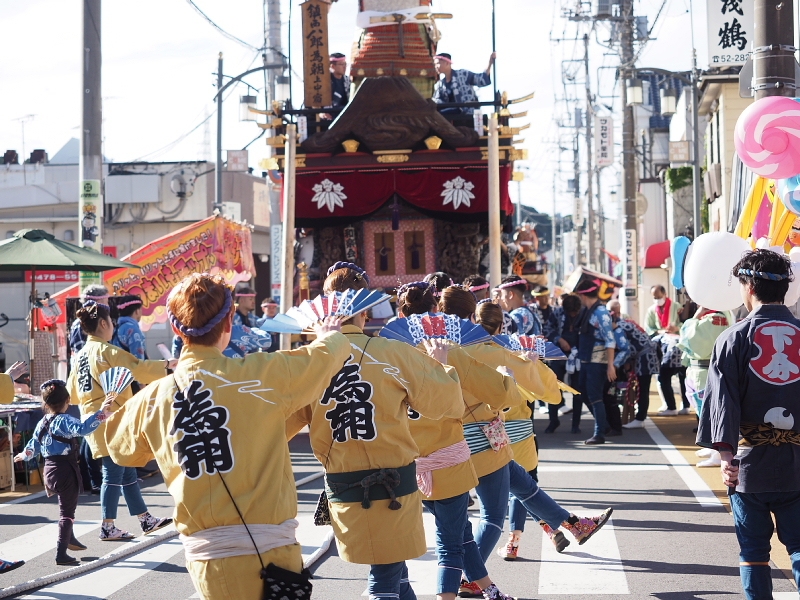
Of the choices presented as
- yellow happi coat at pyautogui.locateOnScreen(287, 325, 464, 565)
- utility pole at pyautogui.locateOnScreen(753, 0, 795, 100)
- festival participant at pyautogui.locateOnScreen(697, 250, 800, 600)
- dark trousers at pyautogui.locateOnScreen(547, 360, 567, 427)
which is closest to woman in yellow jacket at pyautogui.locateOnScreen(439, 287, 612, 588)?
yellow happi coat at pyautogui.locateOnScreen(287, 325, 464, 565)

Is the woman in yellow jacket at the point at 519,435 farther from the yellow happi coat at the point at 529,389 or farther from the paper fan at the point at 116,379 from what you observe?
the paper fan at the point at 116,379

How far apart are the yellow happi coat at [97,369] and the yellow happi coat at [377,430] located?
3.45 m

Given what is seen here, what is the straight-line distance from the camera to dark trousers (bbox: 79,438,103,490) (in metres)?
10.0

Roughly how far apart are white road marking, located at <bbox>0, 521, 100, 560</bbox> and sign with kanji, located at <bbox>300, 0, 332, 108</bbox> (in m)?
9.33

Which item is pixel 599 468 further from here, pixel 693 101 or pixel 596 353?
pixel 693 101

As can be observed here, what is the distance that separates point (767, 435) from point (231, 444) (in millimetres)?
2559

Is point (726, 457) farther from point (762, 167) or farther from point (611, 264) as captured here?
point (611, 264)

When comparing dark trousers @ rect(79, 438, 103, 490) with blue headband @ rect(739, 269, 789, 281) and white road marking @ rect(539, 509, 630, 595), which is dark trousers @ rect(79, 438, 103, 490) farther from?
blue headband @ rect(739, 269, 789, 281)

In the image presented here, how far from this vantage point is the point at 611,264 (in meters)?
50.7

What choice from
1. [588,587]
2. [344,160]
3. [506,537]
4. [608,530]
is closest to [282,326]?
[588,587]

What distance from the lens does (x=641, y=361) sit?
14.1m

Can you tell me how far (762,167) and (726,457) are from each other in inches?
124

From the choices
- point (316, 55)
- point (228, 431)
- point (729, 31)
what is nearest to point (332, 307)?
point (228, 431)

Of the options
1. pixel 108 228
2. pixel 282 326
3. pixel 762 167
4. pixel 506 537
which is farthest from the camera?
pixel 108 228
